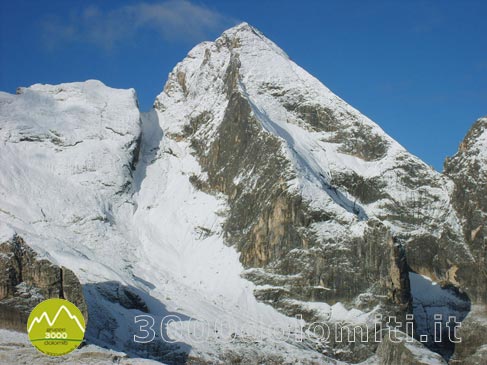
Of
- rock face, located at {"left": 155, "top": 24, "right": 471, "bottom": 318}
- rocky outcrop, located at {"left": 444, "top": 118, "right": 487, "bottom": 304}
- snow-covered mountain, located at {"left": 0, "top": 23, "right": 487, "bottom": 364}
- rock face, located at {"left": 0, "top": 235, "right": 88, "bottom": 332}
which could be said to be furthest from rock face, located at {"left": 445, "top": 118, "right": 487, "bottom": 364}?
rock face, located at {"left": 0, "top": 235, "right": 88, "bottom": 332}

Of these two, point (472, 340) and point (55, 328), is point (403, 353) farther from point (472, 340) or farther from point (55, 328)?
point (55, 328)

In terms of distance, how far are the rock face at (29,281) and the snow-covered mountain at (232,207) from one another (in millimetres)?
1785

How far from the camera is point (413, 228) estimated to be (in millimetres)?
149500

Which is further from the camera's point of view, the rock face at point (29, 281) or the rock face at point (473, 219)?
the rock face at point (473, 219)

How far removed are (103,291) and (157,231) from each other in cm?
2989

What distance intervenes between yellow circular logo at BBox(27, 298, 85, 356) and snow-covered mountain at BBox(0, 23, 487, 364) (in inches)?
492

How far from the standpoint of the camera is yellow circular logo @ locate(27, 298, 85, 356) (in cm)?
8424

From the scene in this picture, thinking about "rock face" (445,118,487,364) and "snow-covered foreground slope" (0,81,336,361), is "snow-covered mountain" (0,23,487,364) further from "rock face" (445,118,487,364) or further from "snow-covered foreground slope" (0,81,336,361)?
"rock face" (445,118,487,364)

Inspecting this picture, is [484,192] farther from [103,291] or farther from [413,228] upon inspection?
[103,291]

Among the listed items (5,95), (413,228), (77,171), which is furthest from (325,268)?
(5,95)

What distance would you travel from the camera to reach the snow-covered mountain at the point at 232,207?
12281 centimetres

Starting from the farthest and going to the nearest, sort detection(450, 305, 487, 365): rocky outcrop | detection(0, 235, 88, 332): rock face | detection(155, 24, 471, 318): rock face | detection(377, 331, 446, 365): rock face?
detection(155, 24, 471, 318): rock face → detection(450, 305, 487, 365): rocky outcrop → detection(377, 331, 446, 365): rock face → detection(0, 235, 88, 332): rock face

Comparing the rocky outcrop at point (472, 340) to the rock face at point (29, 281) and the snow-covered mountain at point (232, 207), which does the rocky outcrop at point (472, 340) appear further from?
the rock face at point (29, 281)

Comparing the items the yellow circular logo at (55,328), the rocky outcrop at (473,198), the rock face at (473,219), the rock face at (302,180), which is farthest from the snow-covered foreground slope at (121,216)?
the rocky outcrop at (473,198)
